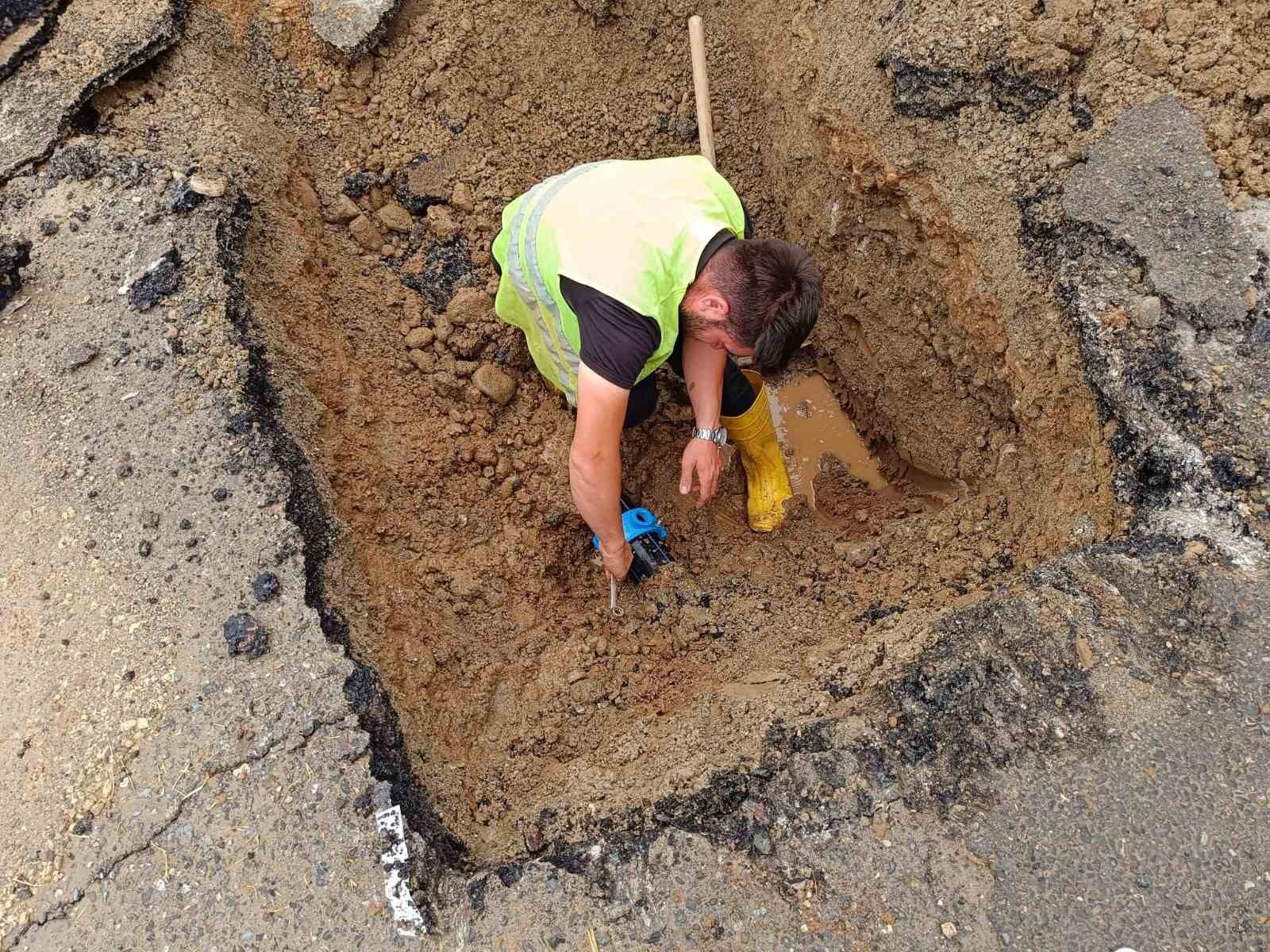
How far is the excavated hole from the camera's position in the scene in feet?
7.40

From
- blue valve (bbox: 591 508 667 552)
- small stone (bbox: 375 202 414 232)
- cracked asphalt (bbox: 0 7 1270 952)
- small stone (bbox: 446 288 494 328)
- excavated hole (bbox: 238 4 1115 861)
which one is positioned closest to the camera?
cracked asphalt (bbox: 0 7 1270 952)

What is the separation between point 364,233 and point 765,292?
5.93ft

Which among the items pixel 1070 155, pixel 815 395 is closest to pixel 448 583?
pixel 815 395

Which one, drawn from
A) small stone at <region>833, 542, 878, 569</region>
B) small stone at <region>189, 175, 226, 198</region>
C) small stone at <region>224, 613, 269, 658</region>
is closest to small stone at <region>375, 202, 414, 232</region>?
small stone at <region>189, 175, 226, 198</region>

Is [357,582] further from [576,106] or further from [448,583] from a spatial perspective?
[576,106]

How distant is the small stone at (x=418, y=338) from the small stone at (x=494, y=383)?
0.72 ft

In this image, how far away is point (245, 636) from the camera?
2072 mm

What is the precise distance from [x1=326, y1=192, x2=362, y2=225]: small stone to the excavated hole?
74 mm

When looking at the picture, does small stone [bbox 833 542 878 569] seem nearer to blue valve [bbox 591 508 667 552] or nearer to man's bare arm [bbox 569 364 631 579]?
blue valve [bbox 591 508 667 552]

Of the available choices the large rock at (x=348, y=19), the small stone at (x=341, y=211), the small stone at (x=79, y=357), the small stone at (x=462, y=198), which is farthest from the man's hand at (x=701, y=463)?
the large rock at (x=348, y=19)

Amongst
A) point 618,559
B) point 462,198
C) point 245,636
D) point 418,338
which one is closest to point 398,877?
point 245,636

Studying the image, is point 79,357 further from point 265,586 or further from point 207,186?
point 265,586

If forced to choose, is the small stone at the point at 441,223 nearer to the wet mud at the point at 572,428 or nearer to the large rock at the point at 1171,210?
the wet mud at the point at 572,428

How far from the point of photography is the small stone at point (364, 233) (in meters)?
3.05
